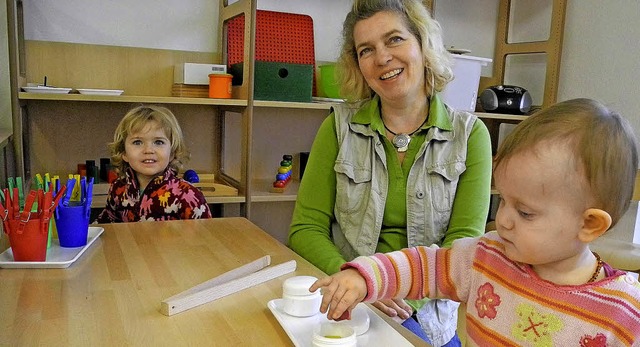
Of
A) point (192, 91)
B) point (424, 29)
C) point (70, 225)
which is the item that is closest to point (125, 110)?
point (192, 91)

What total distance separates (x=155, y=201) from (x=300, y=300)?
102cm

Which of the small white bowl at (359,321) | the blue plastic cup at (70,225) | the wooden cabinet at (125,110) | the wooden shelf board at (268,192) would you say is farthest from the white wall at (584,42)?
the blue plastic cup at (70,225)

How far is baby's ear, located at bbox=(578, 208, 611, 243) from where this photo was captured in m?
0.70

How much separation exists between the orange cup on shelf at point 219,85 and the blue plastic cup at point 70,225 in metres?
1.21

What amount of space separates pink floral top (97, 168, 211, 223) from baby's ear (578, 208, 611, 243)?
120cm

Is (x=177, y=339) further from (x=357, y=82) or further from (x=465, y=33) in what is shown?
(x=465, y=33)

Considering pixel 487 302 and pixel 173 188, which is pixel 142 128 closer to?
pixel 173 188

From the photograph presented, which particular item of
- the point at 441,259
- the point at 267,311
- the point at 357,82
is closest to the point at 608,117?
the point at 441,259

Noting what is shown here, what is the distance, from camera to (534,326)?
2.49 feet

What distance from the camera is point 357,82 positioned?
4.95 feet

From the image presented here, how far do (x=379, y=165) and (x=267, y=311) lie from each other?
23.6 inches

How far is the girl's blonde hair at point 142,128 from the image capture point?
178cm

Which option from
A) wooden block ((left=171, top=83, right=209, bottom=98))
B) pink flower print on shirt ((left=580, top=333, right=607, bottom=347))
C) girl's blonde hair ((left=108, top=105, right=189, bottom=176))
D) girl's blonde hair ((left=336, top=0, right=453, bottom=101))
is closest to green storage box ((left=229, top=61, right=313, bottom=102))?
wooden block ((left=171, top=83, right=209, bottom=98))

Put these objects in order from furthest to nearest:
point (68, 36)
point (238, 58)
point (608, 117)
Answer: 1. point (238, 58)
2. point (68, 36)
3. point (608, 117)
